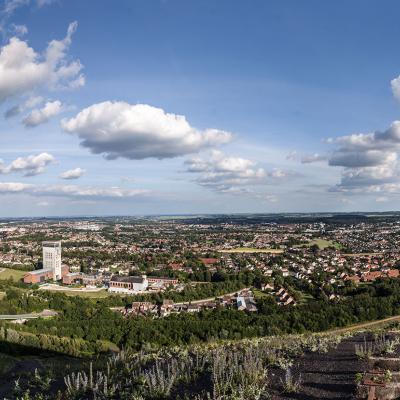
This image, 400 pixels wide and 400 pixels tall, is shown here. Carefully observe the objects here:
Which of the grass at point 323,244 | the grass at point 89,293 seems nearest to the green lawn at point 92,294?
the grass at point 89,293

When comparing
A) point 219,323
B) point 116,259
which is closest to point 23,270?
point 116,259

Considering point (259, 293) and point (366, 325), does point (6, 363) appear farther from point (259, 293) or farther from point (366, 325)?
point (259, 293)

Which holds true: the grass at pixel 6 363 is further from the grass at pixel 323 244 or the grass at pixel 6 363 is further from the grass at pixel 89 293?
the grass at pixel 323 244

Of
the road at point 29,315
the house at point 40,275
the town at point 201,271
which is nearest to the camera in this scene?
the road at point 29,315

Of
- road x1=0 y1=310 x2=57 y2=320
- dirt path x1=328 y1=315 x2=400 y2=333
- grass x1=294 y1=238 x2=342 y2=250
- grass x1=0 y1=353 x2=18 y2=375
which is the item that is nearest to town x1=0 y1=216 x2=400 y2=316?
grass x1=294 y1=238 x2=342 y2=250

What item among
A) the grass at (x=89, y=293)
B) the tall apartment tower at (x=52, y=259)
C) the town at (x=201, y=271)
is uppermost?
the tall apartment tower at (x=52, y=259)

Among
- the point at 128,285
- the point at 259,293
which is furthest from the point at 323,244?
the point at 128,285

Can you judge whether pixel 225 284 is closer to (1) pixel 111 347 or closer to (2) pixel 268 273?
(2) pixel 268 273

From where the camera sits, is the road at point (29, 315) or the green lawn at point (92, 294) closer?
the road at point (29, 315)
